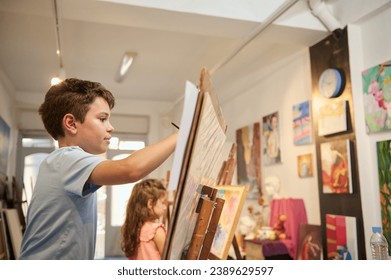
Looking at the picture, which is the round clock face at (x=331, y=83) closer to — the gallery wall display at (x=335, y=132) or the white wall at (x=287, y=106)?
the gallery wall display at (x=335, y=132)

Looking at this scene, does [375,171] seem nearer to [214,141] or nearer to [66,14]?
[214,141]

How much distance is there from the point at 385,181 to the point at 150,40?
2.36 m

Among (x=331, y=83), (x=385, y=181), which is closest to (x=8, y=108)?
(x=331, y=83)

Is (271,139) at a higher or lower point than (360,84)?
lower

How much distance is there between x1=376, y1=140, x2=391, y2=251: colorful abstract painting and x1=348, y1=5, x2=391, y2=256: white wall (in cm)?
6

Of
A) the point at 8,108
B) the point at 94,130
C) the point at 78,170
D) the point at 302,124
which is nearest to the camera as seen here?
the point at 78,170

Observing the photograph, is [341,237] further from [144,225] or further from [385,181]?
[144,225]

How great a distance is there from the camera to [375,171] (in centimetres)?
258

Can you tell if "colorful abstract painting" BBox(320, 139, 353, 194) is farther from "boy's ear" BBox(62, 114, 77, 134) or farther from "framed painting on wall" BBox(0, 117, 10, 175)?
"framed painting on wall" BBox(0, 117, 10, 175)

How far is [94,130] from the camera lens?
3.50 ft

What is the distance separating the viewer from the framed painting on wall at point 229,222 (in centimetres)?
142

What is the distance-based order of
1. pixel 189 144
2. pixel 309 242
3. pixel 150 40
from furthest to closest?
pixel 150 40 < pixel 309 242 < pixel 189 144

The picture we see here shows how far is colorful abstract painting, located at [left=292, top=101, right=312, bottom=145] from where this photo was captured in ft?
10.9
